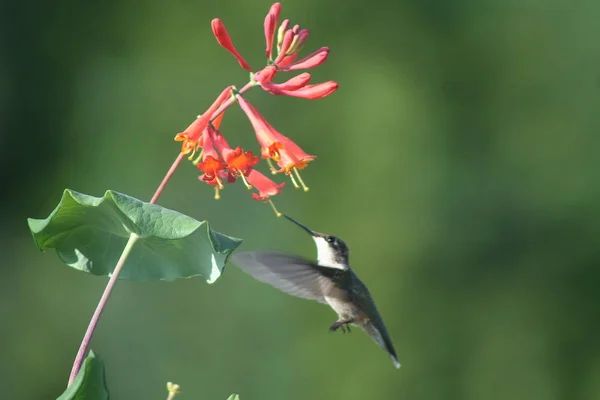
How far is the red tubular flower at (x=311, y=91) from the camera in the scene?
256 centimetres

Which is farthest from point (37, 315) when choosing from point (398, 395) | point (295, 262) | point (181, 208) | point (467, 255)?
point (295, 262)

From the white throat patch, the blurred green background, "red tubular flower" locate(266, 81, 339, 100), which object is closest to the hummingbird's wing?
the white throat patch

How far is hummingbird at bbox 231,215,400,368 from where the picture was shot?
2.98 meters

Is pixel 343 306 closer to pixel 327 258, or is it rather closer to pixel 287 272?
pixel 327 258

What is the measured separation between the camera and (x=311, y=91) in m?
2.66

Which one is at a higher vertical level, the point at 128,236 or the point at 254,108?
the point at 254,108

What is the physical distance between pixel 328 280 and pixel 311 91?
946 millimetres

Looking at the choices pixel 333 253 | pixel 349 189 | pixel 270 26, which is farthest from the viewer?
pixel 349 189

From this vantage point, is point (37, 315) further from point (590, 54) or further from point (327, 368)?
point (590, 54)

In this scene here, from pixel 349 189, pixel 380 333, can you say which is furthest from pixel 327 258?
pixel 349 189

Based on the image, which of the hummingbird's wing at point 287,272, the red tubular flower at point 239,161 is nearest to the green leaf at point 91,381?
the hummingbird's wing at point 287,272

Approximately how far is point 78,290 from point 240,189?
5.38 ft

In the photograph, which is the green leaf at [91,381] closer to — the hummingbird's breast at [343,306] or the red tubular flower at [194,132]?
the red tubular flower at [194,132]

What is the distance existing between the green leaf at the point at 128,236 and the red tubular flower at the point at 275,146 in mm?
419
